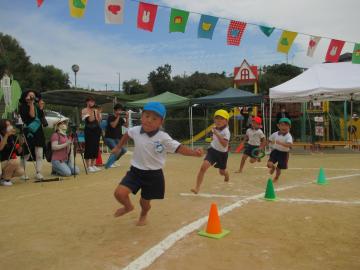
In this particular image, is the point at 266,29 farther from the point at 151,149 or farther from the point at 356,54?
the point at 151,149

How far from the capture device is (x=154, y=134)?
4805 mm

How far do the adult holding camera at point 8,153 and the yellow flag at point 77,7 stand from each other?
3.54 metres

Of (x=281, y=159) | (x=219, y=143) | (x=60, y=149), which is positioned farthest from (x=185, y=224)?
(x=60, y=149)

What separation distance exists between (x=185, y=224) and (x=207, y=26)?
8782mm

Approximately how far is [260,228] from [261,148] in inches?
214

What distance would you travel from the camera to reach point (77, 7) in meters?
10.0

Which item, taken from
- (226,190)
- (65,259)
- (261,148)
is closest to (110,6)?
(261,148)

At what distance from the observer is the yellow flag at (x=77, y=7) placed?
1000 cm

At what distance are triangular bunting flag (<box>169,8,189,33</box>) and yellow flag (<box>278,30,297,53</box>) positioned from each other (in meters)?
3.63

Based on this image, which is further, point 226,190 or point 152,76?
point 152,76

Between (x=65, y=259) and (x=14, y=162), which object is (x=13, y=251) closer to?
(x=65, y=259)

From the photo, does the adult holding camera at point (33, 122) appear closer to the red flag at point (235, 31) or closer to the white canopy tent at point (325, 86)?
the red flag at point (235, 31)

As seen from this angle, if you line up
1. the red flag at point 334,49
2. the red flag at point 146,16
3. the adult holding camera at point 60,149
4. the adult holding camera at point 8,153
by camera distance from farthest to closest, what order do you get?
the red flag at point 334,49 < the red flag at point 146,16 < the adult holding camera at point 60,149 < the adult holding camera at point 8,153

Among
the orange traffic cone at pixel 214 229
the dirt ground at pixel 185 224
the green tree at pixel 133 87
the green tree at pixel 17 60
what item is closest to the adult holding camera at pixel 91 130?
the dirt ground at pixel 185 224
